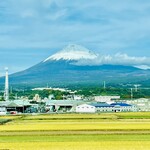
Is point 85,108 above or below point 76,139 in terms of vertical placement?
above

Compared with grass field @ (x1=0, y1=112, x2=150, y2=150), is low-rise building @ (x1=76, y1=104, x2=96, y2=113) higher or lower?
higher

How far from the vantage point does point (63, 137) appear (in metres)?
20.8

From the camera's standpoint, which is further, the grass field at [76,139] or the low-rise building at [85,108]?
the low-rise building at [85,108]

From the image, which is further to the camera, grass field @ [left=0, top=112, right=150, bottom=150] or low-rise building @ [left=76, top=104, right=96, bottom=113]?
low-rise building @ [left=76, top=104, right=96, bottom=113]

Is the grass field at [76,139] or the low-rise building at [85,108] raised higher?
the low-rise building at [85,108]

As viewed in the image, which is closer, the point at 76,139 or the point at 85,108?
the point at 76,139

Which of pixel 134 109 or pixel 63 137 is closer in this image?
pixel 63 137

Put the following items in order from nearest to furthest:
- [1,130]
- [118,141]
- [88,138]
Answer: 1. [118,141]
2. [88,138]
3. [1,130]
